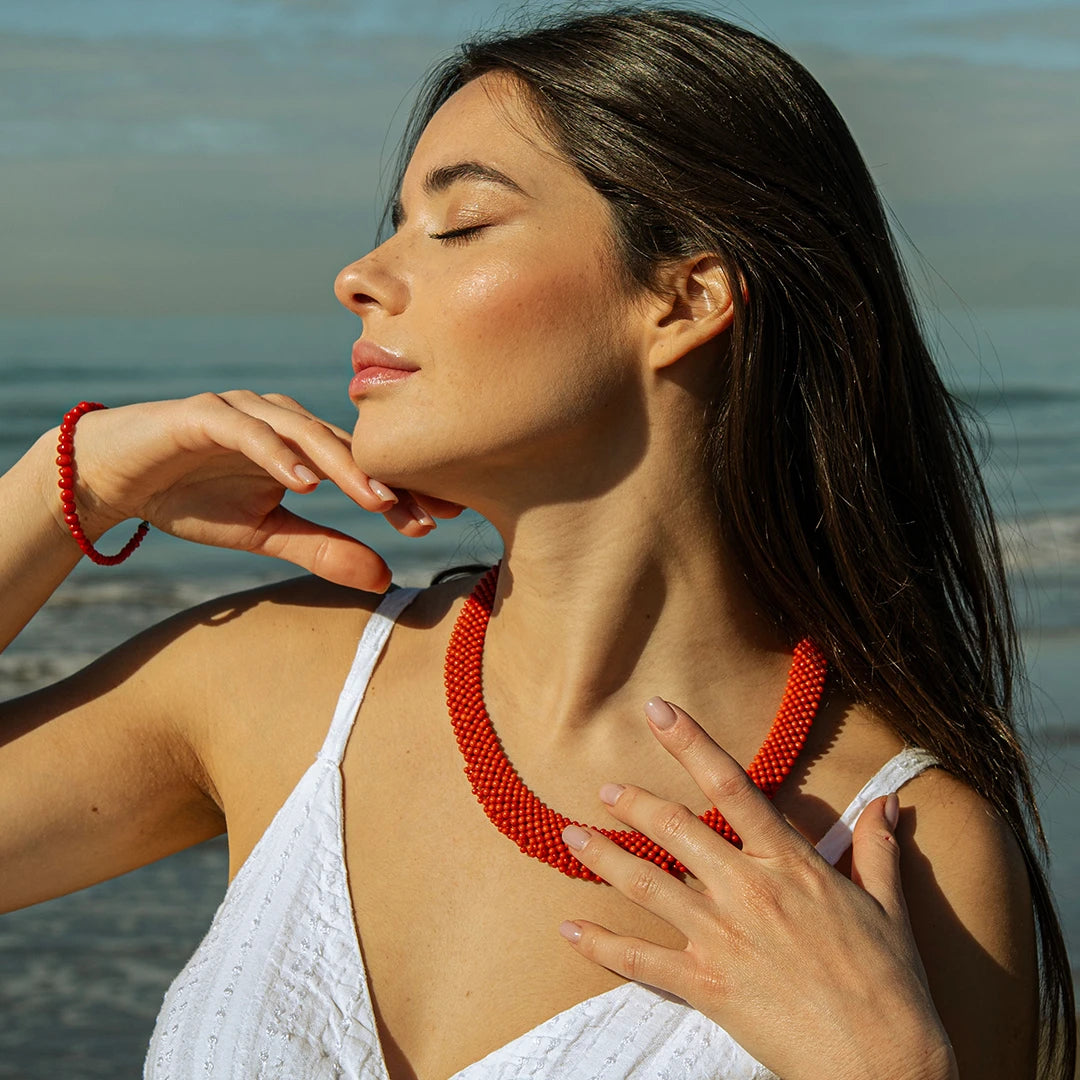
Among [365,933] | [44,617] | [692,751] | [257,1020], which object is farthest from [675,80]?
[44,617]

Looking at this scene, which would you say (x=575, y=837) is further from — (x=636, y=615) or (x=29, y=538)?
(x=29, y=538)

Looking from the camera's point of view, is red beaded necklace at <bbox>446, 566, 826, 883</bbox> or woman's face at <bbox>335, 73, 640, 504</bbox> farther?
red beaded necklace at <bbox>446, 566, 826, 883</bbox>

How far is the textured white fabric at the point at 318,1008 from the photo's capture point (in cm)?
219

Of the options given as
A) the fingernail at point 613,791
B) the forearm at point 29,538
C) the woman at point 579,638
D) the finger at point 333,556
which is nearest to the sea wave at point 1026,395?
the woman at point 579,638

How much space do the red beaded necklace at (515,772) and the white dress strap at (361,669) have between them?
0.48 feet

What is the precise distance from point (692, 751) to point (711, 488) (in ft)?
2.05

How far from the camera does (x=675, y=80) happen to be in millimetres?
2428

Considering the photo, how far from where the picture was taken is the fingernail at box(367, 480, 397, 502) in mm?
2475

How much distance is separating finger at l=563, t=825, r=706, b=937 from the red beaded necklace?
13cm

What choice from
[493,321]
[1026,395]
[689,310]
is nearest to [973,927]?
[689,310]

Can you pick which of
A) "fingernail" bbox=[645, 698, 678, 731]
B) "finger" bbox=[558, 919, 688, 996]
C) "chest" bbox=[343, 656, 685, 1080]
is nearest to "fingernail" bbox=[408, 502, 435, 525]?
"chest" bbox=[343, 656, 685, 1080]

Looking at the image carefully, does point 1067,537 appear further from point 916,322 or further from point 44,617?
point 916,322

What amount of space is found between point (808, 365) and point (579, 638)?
2.21 ft

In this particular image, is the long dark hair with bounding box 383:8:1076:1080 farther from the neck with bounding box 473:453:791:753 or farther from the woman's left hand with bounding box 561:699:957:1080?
the woman's left hand with bounding box 561:699:957:1080
